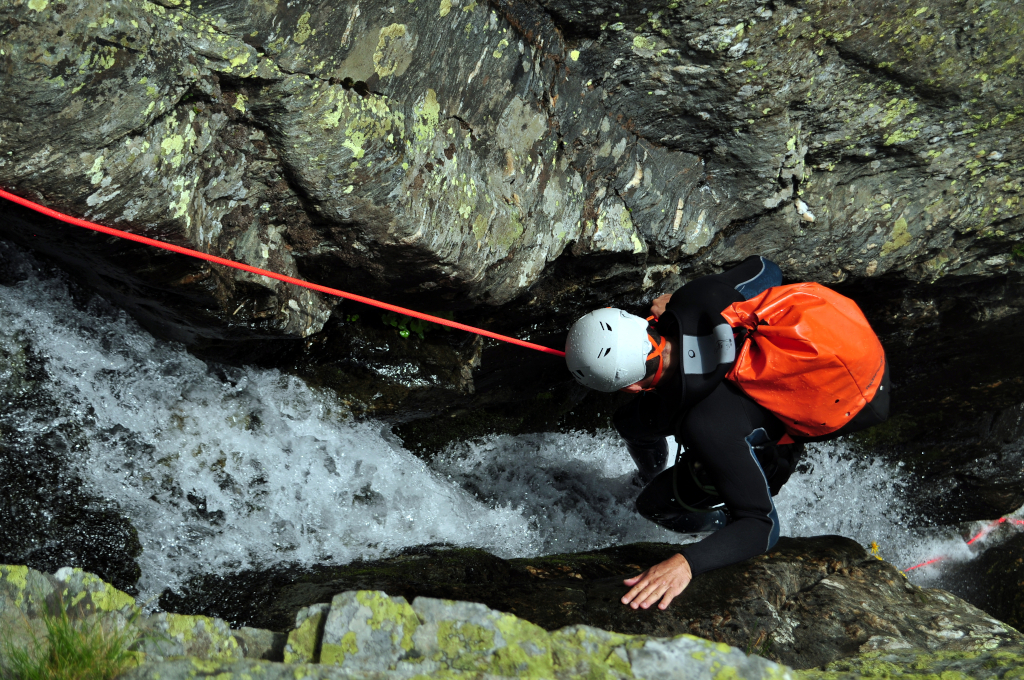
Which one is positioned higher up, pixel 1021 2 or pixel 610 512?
pixel 1021 2

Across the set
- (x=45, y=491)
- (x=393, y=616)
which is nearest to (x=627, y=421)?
(x=393, y=616)

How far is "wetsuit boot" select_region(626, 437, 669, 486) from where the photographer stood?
16.1 feet

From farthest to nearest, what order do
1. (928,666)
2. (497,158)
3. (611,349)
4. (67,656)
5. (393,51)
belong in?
(497,158), (611,349), (393,51), (928,666), (67,656)

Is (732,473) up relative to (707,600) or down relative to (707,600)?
up

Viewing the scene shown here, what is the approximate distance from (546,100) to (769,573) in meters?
3.00

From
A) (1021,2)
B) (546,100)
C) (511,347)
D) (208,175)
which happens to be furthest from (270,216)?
(1021,2)

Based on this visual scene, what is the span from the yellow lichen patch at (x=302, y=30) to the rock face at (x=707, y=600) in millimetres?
2476

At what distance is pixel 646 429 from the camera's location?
4.34 meters

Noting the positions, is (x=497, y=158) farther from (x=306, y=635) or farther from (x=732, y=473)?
(x=306, y=635)

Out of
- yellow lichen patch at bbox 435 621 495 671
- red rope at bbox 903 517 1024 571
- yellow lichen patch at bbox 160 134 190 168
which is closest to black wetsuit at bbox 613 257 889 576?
yellow lichen patch at bbox 435 621 495 671

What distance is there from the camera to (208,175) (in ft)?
9.59

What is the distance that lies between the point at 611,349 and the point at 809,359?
3.18 ft

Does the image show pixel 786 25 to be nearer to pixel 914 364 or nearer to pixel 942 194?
pixel 942 194

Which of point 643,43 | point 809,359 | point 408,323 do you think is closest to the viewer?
point 809,359
